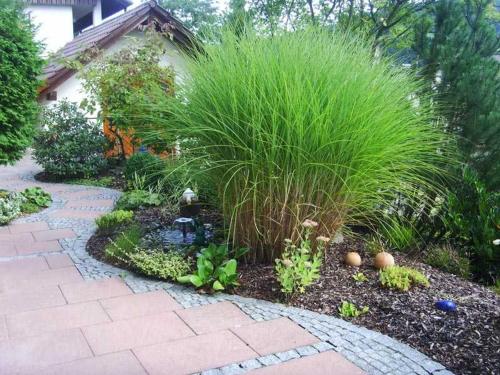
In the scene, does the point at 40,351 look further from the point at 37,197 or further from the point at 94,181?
the point at 94,181

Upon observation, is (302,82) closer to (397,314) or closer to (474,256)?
(397,314)

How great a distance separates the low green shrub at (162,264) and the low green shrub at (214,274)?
11 centimetres

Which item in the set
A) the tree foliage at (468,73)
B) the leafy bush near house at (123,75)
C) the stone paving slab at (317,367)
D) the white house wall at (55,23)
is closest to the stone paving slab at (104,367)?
the stone paving slab at (317,367)

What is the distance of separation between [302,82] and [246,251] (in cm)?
120

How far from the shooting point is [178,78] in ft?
12.4

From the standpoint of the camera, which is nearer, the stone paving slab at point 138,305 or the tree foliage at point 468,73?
the stone paving slab at point 138,305

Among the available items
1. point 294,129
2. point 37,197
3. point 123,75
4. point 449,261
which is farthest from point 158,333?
point 123,75

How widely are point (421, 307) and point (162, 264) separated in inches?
67.8

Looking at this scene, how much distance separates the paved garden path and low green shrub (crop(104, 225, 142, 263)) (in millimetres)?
113

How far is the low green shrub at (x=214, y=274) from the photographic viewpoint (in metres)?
3.12

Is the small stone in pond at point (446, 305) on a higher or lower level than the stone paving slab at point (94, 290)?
higher

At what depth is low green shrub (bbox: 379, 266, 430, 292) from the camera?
3037 mm

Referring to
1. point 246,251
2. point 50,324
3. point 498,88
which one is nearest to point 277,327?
point 246,251

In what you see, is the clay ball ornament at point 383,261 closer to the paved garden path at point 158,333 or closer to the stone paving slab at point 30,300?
the paved garden path at point 158,333
